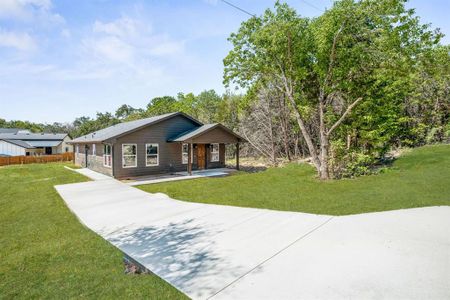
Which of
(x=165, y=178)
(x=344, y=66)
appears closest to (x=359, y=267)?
(x=344, y=66)

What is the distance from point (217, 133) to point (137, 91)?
14.5m

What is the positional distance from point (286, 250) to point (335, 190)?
611 cm

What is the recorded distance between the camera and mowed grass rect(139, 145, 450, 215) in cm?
750

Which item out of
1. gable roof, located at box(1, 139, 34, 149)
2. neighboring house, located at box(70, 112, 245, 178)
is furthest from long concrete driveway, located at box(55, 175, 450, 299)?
gable roof, located at box(1, 139, 34, 149)

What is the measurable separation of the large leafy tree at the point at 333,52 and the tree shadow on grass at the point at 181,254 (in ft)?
29.1

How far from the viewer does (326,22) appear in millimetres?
10516

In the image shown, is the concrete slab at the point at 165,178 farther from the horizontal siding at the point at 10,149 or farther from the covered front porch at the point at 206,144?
the horizontal siding at the point at 10,149

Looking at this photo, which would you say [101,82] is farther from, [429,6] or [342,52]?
[429,6]

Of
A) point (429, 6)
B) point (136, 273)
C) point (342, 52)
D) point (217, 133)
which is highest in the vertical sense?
point (429, 6)

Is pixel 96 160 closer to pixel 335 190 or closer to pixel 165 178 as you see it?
pixel 165 178

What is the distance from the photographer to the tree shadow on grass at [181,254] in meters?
3.61

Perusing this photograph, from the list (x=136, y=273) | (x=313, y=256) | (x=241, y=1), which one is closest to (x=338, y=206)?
(x=313, y=256)

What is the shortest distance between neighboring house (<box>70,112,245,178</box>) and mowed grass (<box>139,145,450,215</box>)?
347 cm

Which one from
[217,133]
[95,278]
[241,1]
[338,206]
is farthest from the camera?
[217,133]
